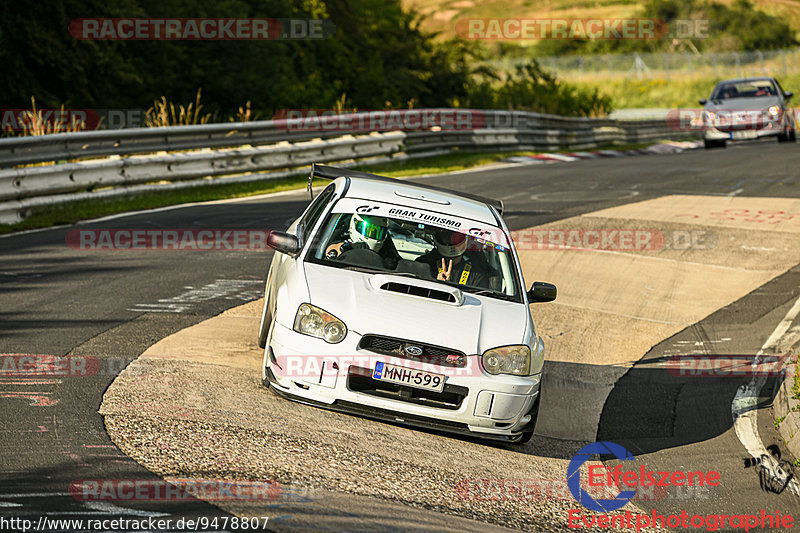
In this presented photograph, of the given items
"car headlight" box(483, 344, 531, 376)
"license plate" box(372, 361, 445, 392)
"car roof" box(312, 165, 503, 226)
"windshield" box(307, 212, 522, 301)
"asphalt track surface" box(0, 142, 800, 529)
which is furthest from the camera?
"car roof" box(312, 165, 503, 226)

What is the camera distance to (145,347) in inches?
315

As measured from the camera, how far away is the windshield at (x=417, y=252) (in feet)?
24.4

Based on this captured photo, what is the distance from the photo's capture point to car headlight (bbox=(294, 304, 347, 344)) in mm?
6512

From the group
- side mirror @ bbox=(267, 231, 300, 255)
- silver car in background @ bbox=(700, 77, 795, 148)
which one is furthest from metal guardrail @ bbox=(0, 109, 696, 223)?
side mirror @ bbox=(267, 231, 300, 255)

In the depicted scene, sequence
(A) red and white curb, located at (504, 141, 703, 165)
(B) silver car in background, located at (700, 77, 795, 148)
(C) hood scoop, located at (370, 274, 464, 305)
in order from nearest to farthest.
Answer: (C) hood scoop, located at (370, 274, 464, 305) → (A) red and white curb, located at (504, 141, 703, 165) → (B) silver car in background, located at (700, 77, 795, 148)

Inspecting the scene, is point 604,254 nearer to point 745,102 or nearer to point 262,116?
point 745,102

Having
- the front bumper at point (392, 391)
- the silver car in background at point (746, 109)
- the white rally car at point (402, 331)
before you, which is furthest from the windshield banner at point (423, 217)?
the silver car in background at point (746, 109)

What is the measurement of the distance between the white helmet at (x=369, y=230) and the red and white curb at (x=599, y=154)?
62.3 ft

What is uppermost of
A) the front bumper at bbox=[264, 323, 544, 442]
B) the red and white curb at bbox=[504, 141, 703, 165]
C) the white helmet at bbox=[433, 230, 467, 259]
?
the white helmet at bbox=[433, 230, 467, 259]

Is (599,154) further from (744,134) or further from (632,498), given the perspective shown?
(632,498)

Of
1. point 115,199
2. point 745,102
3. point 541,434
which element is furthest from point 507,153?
point 541,434

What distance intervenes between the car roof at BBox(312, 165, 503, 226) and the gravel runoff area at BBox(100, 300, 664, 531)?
1733mm

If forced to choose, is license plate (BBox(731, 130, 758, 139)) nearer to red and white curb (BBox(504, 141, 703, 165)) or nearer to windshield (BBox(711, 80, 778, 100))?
windshield (BBox(711, 80, 778, 100))

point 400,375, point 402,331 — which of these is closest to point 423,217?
point 402,331
